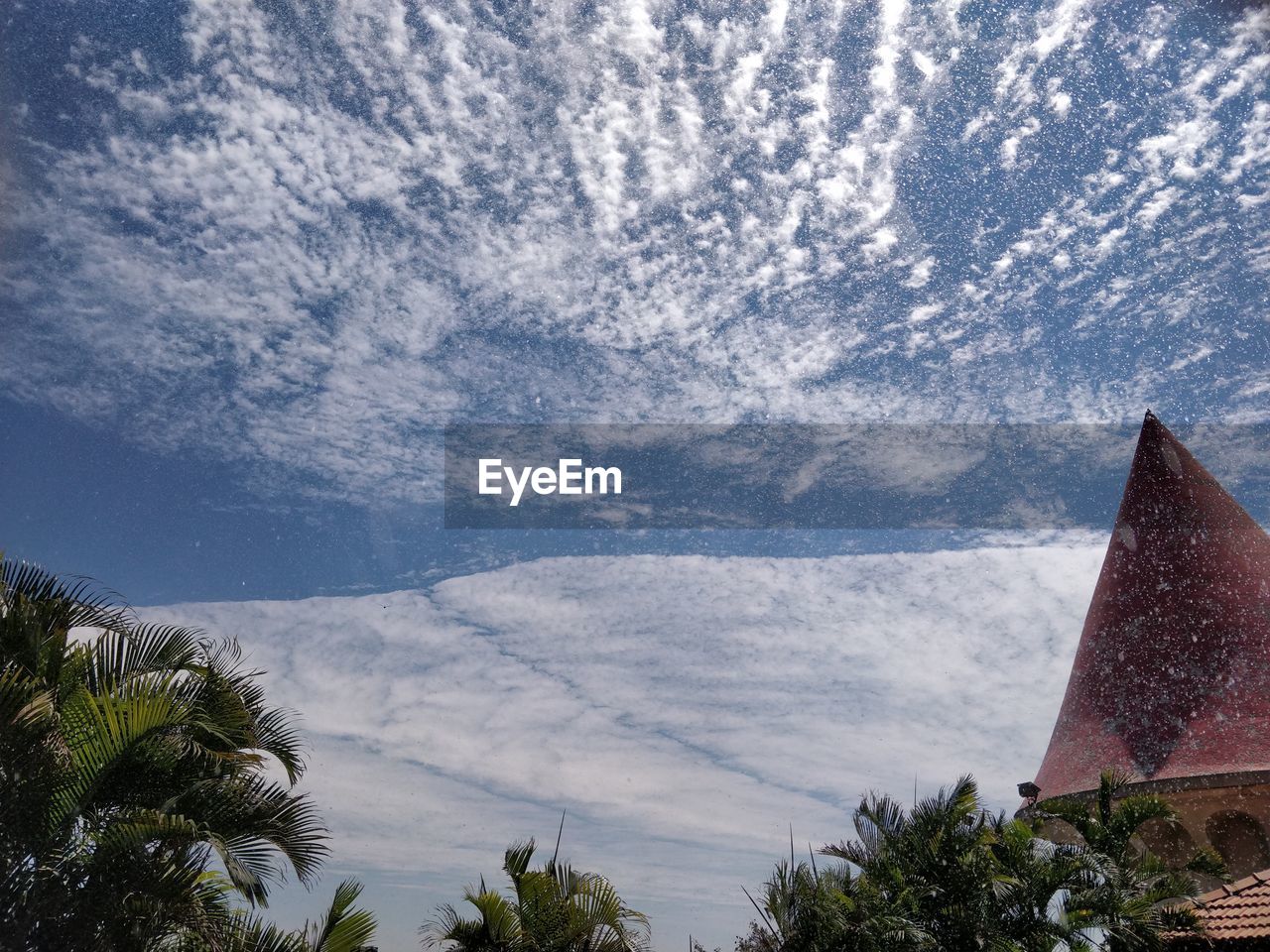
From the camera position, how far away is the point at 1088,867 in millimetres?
11312

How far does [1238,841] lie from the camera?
17.2m

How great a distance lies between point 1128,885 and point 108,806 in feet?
37.6

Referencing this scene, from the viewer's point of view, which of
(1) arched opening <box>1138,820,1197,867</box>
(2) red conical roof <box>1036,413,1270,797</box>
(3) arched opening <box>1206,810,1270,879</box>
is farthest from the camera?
(2) red conical roof <box>1036,413,1270,797</box>

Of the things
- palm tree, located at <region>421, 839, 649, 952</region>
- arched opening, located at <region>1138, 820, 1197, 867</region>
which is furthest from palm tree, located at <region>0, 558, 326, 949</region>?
arched opening, located at <region>1138, 820, 1197, 867</region>

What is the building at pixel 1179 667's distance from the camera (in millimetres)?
17500

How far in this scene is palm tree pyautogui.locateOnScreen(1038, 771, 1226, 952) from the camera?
10531mm

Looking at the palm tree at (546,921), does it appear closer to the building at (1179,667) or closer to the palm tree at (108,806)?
the palm tree at (108,806)

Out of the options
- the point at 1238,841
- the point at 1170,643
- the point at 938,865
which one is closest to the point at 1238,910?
the point at 938,865

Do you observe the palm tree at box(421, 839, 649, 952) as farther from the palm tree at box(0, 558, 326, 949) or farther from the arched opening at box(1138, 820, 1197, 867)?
the arched opening at box(1138, 820, 1197, 867)

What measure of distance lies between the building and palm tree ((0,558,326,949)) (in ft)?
60.3

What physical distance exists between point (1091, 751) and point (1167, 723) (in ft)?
5.83

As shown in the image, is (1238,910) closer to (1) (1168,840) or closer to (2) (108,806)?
(1) (1168,840)

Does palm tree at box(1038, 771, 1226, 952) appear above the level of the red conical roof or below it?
below

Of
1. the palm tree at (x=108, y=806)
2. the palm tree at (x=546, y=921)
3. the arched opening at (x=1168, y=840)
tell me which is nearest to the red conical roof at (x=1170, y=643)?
the arched opening at (x=1168, y=840)
